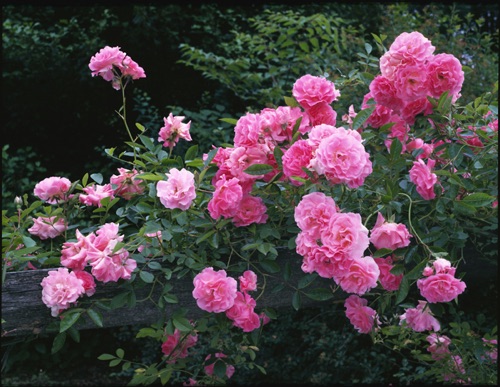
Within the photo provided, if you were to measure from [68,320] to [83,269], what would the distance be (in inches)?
5.9

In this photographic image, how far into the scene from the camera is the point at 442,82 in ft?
6.13

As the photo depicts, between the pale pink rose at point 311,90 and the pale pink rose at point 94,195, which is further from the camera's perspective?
the pale pink rose at point 94,195

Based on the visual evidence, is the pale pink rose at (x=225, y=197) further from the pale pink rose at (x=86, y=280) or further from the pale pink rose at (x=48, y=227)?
the pale pink rose at (x=48, y=227)

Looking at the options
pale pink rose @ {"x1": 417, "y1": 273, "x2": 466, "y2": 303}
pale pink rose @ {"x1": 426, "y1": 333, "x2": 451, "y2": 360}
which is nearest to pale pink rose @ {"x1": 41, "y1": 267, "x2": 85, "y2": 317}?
pale pink rose @ {"x1": 417, "y1": 273, "x2": 466, "y2": 303}

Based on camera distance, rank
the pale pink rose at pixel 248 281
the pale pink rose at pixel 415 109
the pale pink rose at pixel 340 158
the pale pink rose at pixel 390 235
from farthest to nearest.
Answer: the pale pink rose at pixel 415 109
the pale pink rose at pixel 248 281
the pale pink rose at pixel 390 235
the pale pink rose at pixel 340 158

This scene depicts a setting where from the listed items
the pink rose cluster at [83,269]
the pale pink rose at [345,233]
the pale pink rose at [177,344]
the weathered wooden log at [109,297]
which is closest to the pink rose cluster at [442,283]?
the pale pink rose at [345,233]

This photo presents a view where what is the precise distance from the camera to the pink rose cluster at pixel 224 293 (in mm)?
1732

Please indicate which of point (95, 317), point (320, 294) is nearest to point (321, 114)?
point (320, 294)

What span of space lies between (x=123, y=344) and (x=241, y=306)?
123 inches

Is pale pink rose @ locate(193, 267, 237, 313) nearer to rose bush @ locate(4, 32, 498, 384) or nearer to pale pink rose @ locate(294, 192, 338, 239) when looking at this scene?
rose bush @ locate(4, 32, 498, 384)

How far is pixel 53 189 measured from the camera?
78.8 inches

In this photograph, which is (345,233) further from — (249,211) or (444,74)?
(444,74)

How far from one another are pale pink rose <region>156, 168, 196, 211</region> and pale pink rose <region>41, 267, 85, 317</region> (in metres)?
0.32

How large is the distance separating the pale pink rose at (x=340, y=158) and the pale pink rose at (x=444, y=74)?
42 cm
